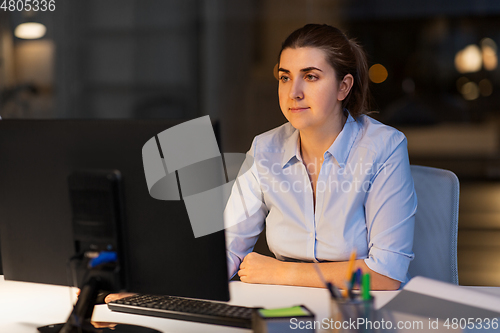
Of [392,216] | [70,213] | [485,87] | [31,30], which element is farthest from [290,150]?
[31,30]

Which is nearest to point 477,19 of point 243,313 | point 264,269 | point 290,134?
point 290,134

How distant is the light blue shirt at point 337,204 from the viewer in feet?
4.87

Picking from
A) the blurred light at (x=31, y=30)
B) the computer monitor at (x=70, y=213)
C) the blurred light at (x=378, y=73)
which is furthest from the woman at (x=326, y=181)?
the blurred light at (x=31, y=30)

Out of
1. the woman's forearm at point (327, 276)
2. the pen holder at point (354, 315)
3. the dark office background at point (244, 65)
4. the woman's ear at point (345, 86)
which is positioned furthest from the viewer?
the dark office background at point (244, 65)

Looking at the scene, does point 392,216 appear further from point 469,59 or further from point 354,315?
point 469,59

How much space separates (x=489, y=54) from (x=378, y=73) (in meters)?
0.79

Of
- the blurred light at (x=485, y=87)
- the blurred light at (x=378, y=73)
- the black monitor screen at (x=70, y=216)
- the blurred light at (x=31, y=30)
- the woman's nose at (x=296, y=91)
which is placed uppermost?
the blurred light at (x=31, y=30)

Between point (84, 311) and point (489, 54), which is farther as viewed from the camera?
point (489, 54)

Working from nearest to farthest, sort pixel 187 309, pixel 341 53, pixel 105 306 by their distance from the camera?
pixel 187 309, pixel 105 306, pixel 341 53

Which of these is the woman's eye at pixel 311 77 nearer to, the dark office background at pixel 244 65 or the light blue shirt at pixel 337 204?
the light blue shirt at pixel 337 204

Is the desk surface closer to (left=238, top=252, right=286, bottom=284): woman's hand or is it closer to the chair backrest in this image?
(left=238, top=252, right=286, bottom=284): woman's hand

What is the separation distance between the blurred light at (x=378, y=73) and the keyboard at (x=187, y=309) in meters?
2.75

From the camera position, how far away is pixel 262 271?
Result: 138 centimetres

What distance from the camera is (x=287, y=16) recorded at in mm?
3463
